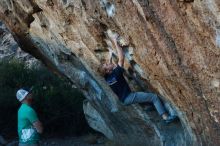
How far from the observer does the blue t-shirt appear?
10.5 metres

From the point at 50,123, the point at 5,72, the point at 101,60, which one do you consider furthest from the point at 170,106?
the point at 5,72

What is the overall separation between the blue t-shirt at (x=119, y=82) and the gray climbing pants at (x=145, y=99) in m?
0.10

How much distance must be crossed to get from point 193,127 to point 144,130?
3094 mm

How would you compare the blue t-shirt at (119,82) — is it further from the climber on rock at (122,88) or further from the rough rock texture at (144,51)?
the rough rock texture at (144,51)

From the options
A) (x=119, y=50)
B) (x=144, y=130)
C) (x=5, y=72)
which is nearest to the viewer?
(x=119, y=50)

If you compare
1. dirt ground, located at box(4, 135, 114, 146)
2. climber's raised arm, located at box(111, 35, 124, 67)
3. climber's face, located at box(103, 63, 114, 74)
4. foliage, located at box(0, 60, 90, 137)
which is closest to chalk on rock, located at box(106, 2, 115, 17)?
climber's raised arm, located at box(111, 35, 124, 67)

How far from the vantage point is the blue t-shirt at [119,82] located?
34.3ft

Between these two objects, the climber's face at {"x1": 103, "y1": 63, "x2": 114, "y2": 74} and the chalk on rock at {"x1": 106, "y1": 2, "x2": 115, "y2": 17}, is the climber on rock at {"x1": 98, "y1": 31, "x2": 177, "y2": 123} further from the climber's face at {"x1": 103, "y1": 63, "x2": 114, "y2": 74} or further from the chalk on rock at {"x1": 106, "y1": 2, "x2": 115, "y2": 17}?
the chalk on rock at {"x1": 106, "y1": 2, "x2": 115, "y2": 17}

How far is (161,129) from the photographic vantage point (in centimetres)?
1168

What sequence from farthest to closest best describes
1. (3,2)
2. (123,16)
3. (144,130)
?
1. (3,2)
2. (144,130)
3. (123,16)

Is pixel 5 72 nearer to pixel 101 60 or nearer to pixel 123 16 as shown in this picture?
pixel 101 60

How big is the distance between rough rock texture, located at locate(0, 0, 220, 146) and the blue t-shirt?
0.23 metres

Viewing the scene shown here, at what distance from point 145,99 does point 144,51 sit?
158 cm

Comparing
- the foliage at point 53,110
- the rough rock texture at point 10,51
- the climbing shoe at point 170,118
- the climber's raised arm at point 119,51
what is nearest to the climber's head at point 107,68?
the climber's raised arm at point 119,51
